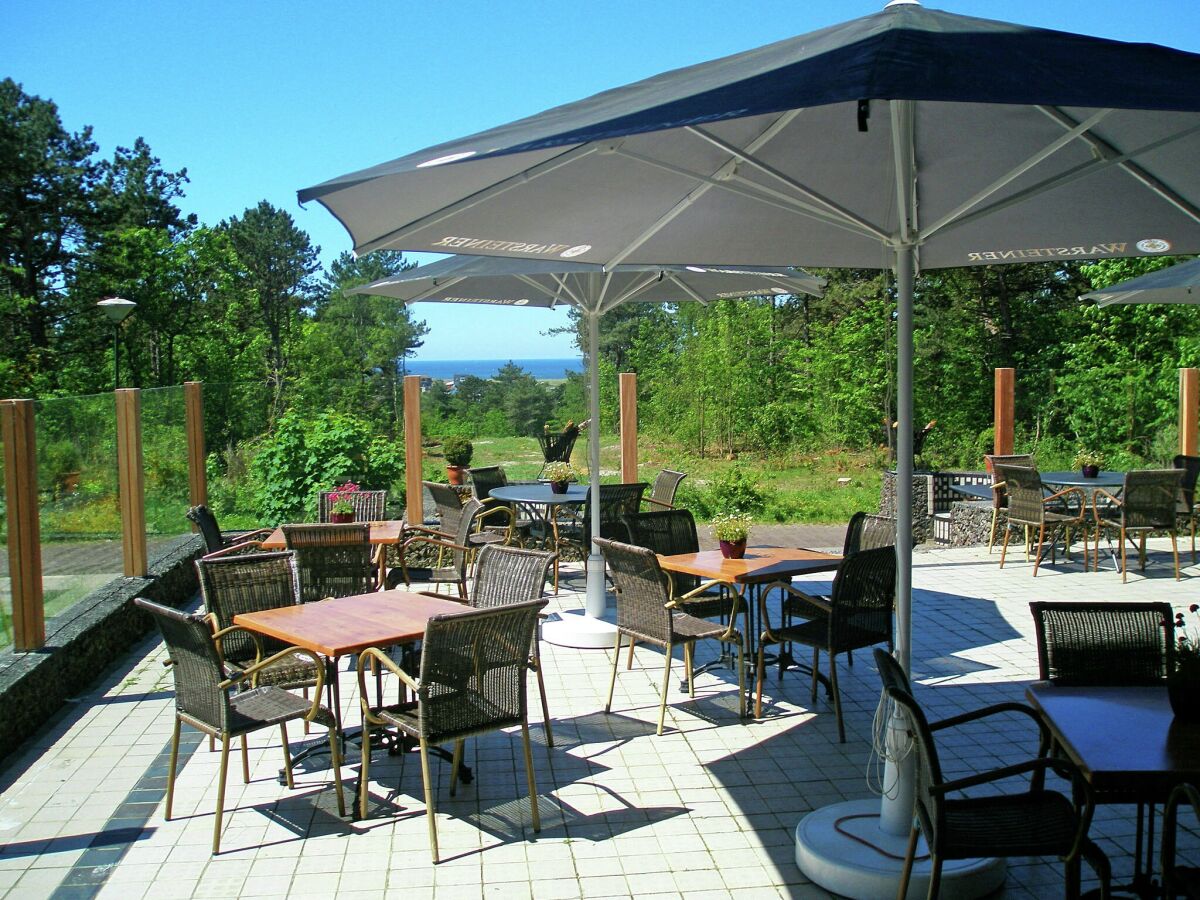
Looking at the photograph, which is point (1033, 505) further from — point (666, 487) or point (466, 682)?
point (466, 682)

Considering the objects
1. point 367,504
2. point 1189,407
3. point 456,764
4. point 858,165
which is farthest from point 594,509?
point 1189,407

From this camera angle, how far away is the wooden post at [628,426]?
11195 millimetres

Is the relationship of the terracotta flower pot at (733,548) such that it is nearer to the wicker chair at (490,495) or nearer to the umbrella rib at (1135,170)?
the umbrella rib at (1135,170)

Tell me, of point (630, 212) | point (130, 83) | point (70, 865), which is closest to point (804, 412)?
point (630, 212)

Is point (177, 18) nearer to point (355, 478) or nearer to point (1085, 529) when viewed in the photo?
point (355, 478)

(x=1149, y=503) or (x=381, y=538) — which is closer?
(x=381, y=538)

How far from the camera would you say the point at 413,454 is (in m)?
10.9

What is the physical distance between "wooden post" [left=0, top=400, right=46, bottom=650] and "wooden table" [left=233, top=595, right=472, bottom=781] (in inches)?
61.5

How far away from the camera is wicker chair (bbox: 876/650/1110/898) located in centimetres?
293

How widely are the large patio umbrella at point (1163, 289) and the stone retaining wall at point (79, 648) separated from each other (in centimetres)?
728

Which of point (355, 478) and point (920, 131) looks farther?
point (355, 478)

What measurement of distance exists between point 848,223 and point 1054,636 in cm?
171

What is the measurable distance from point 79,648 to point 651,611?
3.56m

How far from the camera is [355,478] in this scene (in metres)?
11.1
